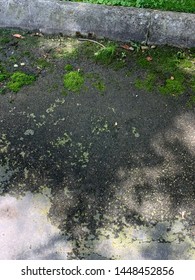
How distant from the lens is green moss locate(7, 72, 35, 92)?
4176 mm

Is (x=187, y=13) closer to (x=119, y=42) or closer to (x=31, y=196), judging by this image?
(x=119, y=42)

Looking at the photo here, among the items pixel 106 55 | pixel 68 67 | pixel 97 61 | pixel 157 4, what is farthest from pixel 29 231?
pixel 157 4

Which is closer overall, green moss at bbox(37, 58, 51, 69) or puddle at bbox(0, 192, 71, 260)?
puddle at bbox(0, 192, 71, 260)

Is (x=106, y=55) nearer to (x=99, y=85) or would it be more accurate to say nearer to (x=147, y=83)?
(x=99, y=85)

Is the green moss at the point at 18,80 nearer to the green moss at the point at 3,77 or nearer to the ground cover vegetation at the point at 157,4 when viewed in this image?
the green moss at the point at 3,77

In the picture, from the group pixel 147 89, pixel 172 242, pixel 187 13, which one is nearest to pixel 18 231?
pixel 172 242

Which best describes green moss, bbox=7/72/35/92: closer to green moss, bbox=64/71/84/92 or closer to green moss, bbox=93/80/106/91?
green moss, bbox=64/71/84/92

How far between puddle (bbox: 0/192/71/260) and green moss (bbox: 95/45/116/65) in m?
1.94

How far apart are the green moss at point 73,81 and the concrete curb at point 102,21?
0.72 m

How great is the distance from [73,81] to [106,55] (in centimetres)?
59

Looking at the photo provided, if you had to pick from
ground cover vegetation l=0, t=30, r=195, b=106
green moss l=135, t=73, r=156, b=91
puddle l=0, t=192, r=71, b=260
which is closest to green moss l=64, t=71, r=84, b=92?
ground cover vegetation l=0, t=30, r=195, b=106

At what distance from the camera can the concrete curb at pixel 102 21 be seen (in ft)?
14.8

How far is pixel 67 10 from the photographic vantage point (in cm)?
467

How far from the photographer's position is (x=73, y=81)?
167 inches
